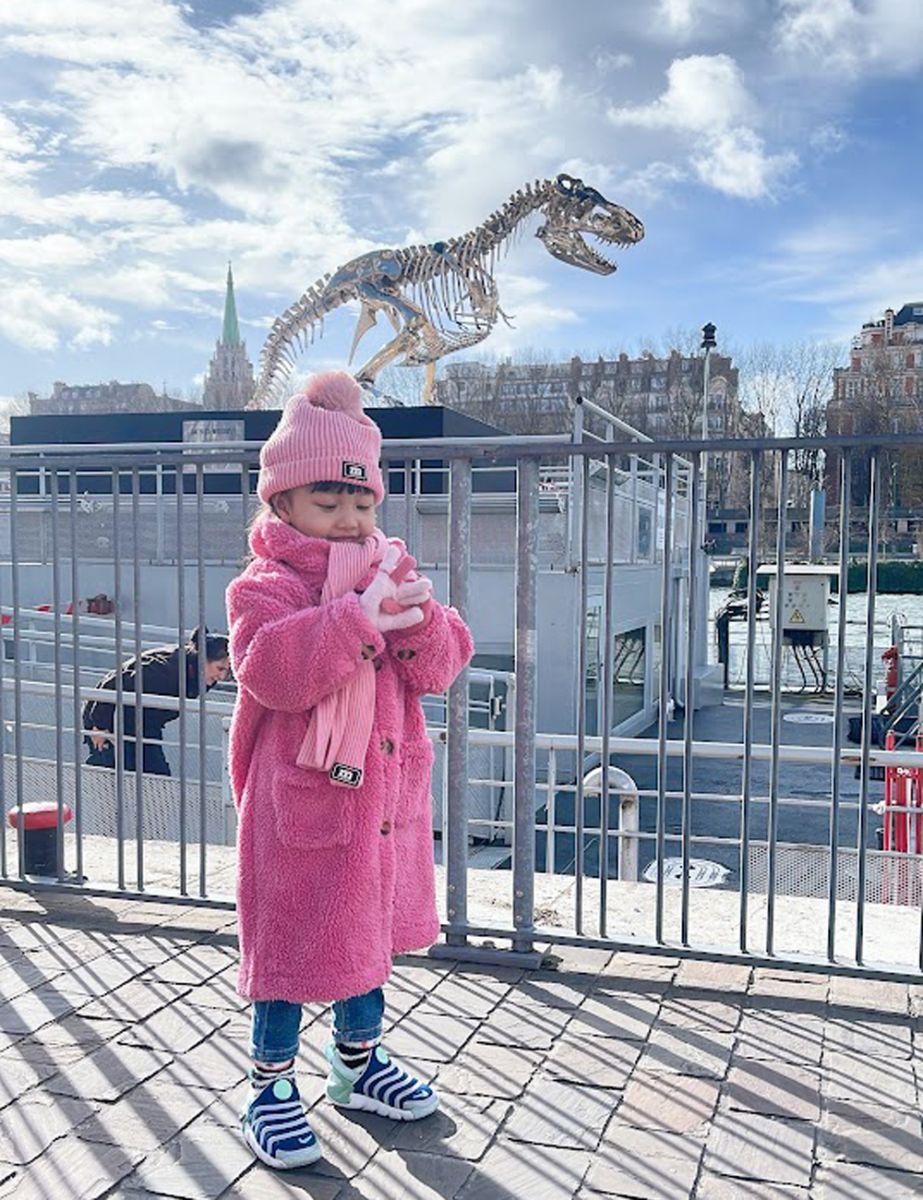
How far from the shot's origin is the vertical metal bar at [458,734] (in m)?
4.11

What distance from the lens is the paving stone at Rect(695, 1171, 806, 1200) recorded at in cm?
263

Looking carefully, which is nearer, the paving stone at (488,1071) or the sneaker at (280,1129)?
the sneaker at (280,1129)

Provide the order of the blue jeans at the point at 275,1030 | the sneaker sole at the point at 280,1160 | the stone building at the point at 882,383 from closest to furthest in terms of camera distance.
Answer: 1. the sneaker sole at the point at 280,1160
2. the blue jeans at the point at 275,1030
3. the stone building at the point at 882,383

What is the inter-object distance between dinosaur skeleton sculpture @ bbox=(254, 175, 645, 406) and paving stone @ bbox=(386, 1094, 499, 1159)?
12789 mm

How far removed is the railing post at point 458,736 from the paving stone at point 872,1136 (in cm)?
154

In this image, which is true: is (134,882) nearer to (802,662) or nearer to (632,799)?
(632,799)

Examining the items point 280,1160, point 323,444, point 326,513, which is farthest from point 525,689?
point 280,1160

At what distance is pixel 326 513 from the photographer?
2822 millimetres

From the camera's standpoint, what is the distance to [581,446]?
390 centimetres

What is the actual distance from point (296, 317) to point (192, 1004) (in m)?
14.1

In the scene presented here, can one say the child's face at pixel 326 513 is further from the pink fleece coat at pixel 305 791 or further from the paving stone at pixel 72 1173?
the paving stone at pixel 72 1173

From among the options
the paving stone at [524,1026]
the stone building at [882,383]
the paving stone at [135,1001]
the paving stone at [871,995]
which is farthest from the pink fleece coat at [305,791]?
the stone building at [882,383]

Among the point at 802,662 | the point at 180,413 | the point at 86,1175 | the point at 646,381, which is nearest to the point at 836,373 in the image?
the point at 646,381

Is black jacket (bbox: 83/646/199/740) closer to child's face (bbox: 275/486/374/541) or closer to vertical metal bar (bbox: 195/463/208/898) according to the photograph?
vertical metal bar (bbox: 195/463/208/898)
